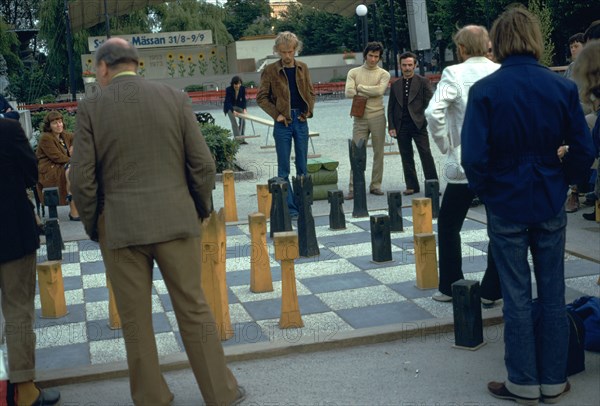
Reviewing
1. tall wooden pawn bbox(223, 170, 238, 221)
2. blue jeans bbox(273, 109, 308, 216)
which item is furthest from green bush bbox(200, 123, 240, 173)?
blue jeans bbox(273, 109, 308, 216)

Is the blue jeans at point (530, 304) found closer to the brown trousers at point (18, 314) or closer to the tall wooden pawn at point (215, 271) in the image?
the tall wooden pawn at point (215, 271)

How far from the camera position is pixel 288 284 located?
20.0 ft

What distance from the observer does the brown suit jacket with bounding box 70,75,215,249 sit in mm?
4383

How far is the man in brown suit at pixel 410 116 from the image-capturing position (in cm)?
1152

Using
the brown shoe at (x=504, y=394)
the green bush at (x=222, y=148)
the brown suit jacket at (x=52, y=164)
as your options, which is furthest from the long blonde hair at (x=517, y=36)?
the green bush at (x=222, y=148)

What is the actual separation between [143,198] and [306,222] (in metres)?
3.98

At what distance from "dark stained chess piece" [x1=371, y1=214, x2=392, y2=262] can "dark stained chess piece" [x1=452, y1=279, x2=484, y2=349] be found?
2.34 m

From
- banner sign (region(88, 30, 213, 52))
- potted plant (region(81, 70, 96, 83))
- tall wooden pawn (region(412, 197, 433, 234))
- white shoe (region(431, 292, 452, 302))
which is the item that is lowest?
white shoe (region(431, 292, 452, 302))

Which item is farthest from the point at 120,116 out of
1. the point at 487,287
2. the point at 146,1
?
the point at 146,1

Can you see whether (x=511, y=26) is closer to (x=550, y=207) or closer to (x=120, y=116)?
(x=550, y=207)

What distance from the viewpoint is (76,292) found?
295 inches

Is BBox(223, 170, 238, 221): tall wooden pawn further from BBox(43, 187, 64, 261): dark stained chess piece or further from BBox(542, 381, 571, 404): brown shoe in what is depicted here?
BBox(542, 381, 571, 404): brown shoe

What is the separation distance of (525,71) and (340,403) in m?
1.91

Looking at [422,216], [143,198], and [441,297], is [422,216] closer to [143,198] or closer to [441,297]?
[441,297]
